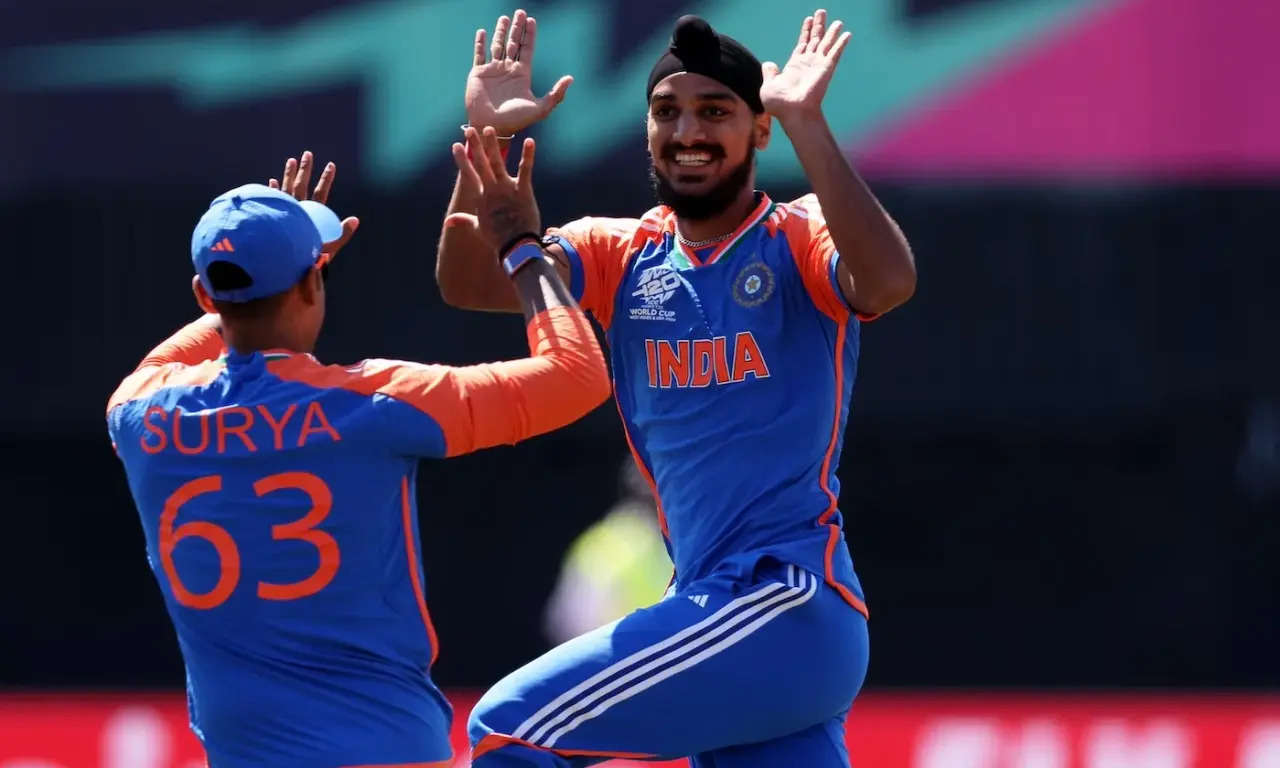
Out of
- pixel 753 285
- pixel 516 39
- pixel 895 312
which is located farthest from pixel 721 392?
pixel 895 312

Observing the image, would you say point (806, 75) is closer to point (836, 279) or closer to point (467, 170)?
point (836, 279)

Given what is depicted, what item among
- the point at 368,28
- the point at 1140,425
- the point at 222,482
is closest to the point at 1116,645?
the point at 1140,425

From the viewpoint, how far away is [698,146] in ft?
13.1

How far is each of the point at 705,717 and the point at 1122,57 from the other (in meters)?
5.69

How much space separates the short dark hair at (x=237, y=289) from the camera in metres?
3.31

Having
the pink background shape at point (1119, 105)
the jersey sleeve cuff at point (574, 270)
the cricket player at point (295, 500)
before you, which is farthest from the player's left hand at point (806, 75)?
the pink background shape at point (1119, 105)

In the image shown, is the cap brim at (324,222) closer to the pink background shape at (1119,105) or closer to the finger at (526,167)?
the finger at (526,167)

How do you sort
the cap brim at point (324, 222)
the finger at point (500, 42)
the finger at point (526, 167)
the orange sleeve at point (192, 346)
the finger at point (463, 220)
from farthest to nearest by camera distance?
the finger at point (500, 42), the finger at point (463, 220), the orange sleeve at point (192, 346), the finger at point (526, 167), the cap brim at point (324, 222)

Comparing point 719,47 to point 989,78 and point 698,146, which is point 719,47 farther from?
point 989,78

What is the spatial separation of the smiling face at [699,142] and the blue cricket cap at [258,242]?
2.89 ft

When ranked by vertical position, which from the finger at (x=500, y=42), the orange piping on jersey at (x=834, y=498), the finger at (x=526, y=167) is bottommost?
the orange piping on jersey at (x=834, y=498)

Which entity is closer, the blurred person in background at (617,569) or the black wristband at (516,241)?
the black wristband at (516,241)

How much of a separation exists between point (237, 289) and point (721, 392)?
3.38 feet

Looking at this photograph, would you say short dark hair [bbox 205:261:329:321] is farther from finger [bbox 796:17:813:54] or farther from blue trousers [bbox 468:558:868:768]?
finger [bbox 796:17:813:54]
